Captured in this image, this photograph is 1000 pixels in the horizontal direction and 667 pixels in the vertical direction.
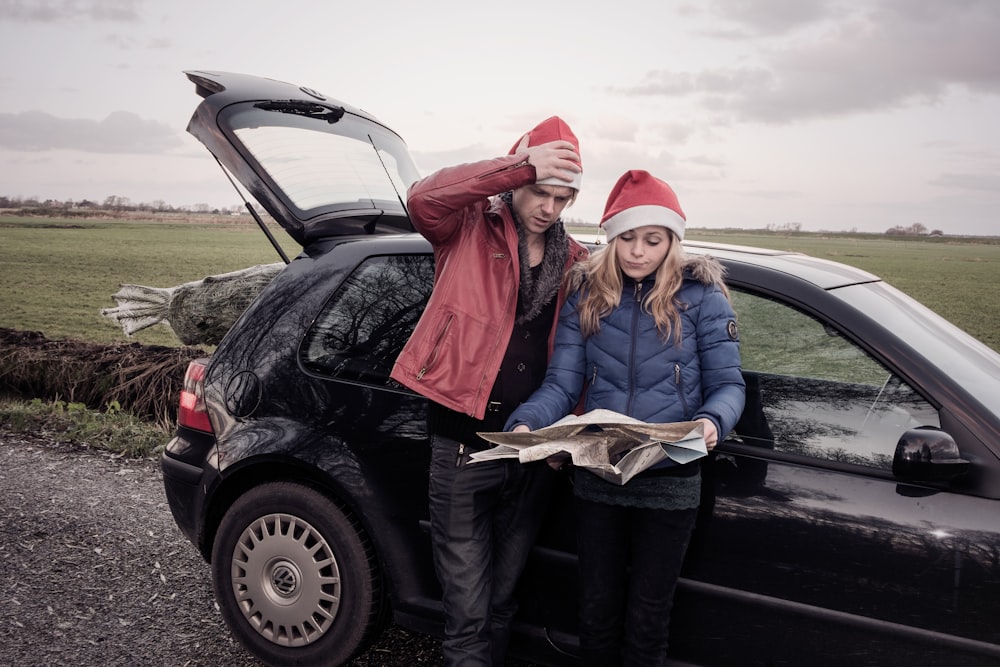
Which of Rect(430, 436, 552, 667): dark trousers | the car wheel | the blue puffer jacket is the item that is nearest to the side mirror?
the blue puffer jacket

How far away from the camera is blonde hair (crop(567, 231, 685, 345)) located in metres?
2.09

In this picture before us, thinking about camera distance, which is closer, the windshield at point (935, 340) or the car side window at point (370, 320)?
the windshield at point (935, 340)

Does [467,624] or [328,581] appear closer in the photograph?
[467,624]

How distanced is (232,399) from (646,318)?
167 centimetres

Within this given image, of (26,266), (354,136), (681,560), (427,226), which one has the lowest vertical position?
(26,266)

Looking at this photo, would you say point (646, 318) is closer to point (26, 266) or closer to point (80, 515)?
point (80, 515)

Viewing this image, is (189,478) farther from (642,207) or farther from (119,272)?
(119,272)

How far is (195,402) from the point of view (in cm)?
303

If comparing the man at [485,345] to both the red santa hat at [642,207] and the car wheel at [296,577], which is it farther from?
the car wheel at [296,577]

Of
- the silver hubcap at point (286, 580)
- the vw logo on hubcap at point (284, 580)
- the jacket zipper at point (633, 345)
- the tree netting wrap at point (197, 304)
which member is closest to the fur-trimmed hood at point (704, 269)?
the jacket zipper at point (633, 345)

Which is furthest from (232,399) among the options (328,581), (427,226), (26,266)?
(26,266)

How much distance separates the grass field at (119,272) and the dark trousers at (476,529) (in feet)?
6.24

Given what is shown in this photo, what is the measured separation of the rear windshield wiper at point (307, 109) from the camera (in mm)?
3362

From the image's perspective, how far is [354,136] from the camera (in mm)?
3824
